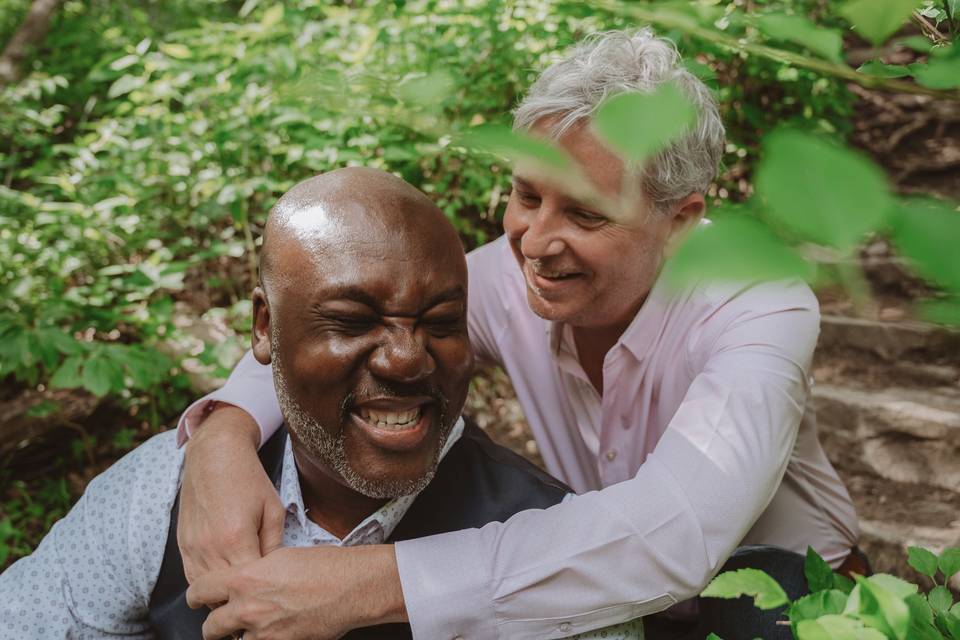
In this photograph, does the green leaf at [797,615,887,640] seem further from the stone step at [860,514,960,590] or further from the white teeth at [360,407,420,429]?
the stone step at [860,514,960,590]

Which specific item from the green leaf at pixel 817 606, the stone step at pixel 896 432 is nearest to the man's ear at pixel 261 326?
the green leaf at pixel 817 606

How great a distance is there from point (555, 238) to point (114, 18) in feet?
20.2

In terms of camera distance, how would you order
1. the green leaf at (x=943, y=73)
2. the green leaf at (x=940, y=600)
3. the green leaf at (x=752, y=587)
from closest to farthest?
the green leaf at (x=943, y=73) < the green leaf at (x=752, y=587) < the green leaf at (x=940, y=600)

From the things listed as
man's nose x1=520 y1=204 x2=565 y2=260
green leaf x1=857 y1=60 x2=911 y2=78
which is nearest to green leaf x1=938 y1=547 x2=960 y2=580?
green leaf x1=857 y1=60 x2=911 y2=78

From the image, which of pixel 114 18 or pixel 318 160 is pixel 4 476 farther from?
pixel 114 18

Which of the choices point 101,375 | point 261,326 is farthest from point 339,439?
point 101,375

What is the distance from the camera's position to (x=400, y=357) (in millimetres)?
1502

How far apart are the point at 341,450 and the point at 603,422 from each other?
94 centimetres

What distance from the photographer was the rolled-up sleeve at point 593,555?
4.61ft

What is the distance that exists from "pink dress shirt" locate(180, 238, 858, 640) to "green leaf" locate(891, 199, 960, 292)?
452mm

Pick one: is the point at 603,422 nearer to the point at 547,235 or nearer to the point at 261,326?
the point at 547,235

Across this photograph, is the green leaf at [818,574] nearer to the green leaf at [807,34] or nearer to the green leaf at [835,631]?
the green leaf at [835,631]

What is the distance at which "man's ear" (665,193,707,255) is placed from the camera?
214 cm

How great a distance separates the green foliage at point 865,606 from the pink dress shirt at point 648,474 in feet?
0.99
